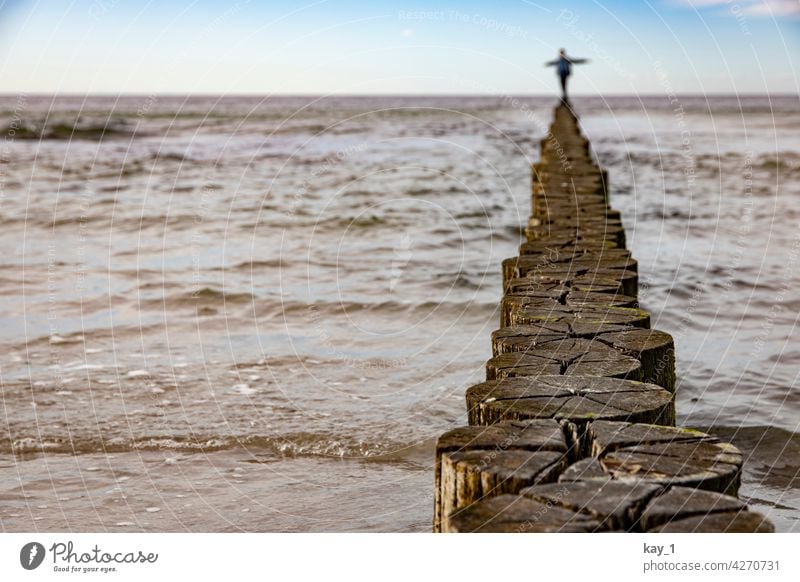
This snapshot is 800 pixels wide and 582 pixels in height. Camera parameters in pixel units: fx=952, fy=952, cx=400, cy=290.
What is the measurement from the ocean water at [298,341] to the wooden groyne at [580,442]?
4.41 feet

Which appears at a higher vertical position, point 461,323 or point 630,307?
point 630,307

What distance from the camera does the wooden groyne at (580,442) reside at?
2252 mm

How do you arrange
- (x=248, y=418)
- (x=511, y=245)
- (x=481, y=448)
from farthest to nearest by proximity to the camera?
(x=511, y=245) → (x=248, y=418) → (x=481, y=448)

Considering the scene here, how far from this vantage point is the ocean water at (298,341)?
504 cm

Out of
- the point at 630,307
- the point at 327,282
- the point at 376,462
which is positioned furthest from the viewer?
the point at 327,282

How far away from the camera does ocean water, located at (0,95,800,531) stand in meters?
5.04

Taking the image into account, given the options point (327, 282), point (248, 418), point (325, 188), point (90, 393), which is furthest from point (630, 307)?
point (325, 188)

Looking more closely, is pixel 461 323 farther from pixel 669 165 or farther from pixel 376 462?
pixel 669 165

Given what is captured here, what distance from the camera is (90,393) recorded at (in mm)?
6707

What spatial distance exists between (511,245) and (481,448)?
1142 cm

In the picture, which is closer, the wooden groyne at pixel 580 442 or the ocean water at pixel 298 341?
the wooden groyne at pixel 580 442

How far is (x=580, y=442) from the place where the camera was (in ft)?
9.00

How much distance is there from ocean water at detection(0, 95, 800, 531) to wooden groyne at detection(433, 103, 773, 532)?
4.41 ft

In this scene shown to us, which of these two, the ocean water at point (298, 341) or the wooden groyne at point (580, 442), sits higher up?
the wooden groyne at point (580, 442)
